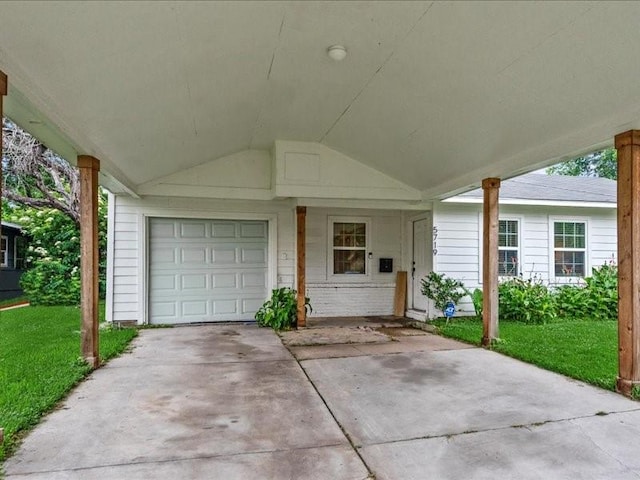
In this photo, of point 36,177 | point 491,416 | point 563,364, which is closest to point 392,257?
point 563,364

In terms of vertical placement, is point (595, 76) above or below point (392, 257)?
above

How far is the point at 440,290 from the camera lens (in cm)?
787

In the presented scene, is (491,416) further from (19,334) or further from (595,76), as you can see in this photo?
(19,334)

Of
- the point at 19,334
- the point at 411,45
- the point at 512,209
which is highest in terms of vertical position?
the point at 411,45

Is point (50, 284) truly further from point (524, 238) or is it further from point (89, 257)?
point (524, 238)

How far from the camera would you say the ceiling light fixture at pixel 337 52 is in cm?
375

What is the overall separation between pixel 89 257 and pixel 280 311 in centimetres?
345

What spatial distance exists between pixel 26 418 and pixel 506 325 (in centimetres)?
697

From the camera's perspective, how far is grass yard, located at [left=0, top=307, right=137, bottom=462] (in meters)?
3.26

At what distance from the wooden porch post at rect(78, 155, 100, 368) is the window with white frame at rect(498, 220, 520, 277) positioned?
7.39 m

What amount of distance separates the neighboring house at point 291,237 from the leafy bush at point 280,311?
0.41 m

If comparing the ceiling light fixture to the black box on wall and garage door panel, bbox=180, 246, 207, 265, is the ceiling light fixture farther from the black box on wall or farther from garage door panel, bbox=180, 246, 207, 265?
the black box on wall

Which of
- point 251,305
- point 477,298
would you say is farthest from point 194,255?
point 477,298

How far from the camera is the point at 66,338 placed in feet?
20.5
